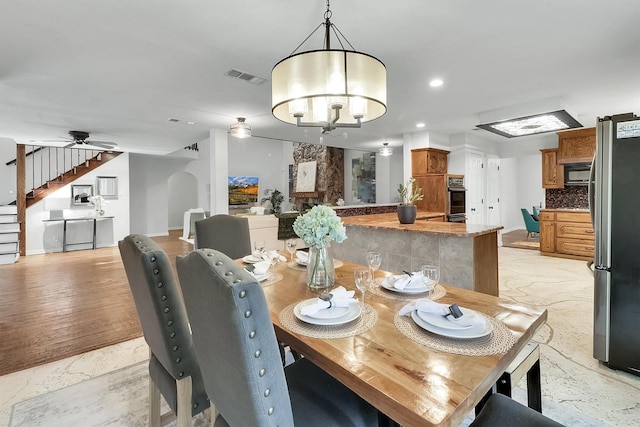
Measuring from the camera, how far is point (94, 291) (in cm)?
414

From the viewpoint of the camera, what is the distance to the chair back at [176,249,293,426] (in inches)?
27.9

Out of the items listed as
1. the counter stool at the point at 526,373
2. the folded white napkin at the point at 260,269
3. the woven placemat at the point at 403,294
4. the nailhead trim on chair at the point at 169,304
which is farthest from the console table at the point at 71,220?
the counter stool at the point at 526,373

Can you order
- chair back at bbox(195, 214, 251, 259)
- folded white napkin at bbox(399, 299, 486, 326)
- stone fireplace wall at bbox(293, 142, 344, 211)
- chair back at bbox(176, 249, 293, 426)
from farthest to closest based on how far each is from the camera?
1. stone fireplace wall at bbox(293, 142, 344, 211)
2. chair back at bbox(195, 214, 251, 259)
3. folded white napkin at bbox(399, 299, 486, 326)
4. chair back at bbox(176, 249, 293, 426)

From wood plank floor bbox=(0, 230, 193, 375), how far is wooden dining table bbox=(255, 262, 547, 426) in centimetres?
245

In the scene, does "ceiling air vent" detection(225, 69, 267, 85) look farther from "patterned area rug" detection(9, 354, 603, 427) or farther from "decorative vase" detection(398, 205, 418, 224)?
"patterned area rug" detection(9, 354, 603, 427)

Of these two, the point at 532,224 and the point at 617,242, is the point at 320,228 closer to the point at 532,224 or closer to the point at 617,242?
the point at 617,242

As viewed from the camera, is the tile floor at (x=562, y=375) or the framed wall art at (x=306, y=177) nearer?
the tile floor at (x=562, y=375)

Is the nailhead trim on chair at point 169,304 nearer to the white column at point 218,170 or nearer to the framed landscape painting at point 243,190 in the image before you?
the white column at point 218,170

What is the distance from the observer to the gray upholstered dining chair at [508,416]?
37.7 inches

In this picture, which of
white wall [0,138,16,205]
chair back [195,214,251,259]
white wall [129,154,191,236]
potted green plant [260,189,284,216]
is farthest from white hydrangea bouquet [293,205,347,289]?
white wall [129,154,191,236]

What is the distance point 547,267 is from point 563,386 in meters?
3.71

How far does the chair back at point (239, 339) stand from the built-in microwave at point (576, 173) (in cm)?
713

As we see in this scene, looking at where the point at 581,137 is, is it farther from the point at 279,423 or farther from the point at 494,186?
the point at 279,423

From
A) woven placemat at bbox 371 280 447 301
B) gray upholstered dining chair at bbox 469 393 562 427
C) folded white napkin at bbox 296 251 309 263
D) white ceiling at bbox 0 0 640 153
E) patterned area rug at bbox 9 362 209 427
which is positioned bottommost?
patterned area rug at bbox 9 362 209 427
